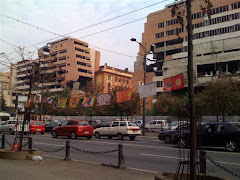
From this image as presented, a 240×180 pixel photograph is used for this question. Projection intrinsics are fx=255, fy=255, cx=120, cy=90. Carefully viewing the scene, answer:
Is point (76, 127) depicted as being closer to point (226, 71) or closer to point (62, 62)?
point (226, 71)

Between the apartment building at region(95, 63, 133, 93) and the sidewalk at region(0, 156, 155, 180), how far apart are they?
3587 inches

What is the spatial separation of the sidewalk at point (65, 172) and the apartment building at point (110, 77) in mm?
91104

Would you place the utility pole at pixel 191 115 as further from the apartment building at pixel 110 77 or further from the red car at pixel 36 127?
the apartment building at pixel 110 77

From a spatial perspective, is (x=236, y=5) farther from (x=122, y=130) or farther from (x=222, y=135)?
Result: (x=222, y=135)

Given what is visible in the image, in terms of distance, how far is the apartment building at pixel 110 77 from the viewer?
107 metres

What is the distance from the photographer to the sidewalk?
730 centimetres

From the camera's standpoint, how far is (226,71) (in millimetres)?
50469

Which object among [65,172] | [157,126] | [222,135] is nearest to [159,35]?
[157,126]

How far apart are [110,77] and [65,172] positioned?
104 metres

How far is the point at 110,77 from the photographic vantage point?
111625mm

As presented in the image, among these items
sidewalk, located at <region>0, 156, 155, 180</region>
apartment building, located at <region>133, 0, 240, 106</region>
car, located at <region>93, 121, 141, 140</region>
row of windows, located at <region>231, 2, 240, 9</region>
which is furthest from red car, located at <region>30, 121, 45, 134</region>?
row of windows, located at <region>231, 2, 240, 9</region>

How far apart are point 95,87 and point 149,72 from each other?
17154 millimetres

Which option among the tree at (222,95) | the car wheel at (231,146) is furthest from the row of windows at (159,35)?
the car wheel at (231,146)

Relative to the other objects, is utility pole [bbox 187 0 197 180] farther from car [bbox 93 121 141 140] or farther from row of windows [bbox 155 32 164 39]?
row of windows [bbox 155 32 164 39]
